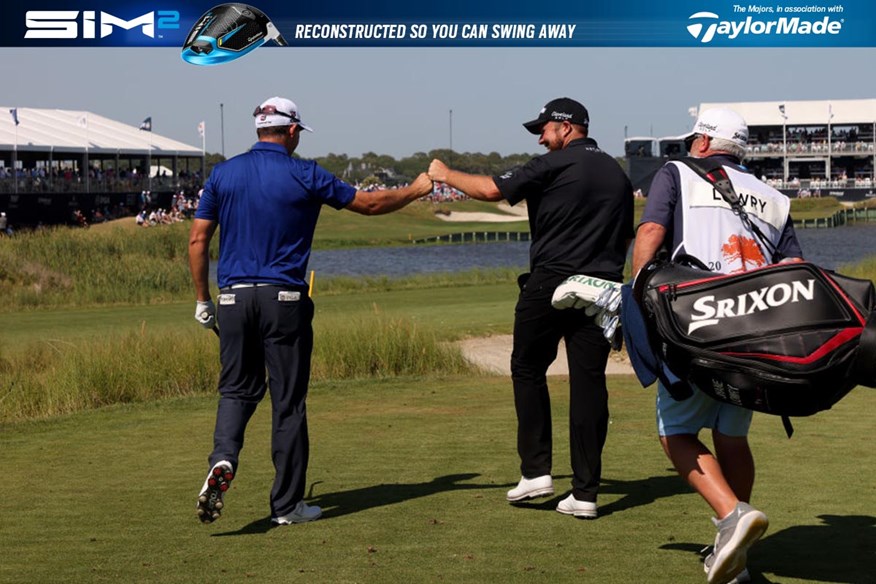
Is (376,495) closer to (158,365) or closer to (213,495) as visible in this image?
(213,495)

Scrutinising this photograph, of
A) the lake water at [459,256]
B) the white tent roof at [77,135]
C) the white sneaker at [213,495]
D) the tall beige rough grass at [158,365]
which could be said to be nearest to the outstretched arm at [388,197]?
the white sneaker at [213,495]

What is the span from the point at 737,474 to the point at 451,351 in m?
9.20

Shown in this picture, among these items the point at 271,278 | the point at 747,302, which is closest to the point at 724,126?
the point at 747,302

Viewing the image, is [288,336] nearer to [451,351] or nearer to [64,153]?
[451,351]

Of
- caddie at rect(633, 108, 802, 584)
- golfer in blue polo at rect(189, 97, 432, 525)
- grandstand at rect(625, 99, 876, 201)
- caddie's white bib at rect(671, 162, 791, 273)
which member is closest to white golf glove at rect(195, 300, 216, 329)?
golfer in blue polo at rect(189, 97, 432, 525)

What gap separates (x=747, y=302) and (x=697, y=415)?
0.89 m

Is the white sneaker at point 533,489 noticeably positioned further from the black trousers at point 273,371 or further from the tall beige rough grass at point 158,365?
the tall beige rough grass at point 158,365

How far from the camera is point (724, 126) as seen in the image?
19.3 feet

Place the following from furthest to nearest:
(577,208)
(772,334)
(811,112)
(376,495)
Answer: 1. (811,112)
2. (376,495)
3. (577,208)
4. (772,334)

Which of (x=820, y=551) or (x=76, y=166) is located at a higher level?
(x=76, y=166)

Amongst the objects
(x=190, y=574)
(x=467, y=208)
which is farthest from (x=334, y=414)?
(x=467, y=208)

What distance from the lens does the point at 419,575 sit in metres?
5.84

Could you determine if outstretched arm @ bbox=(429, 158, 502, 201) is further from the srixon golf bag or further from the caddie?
the srixon golf bag

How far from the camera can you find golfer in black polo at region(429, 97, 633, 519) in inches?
278
